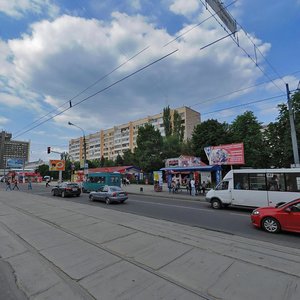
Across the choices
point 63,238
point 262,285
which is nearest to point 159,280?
point 262,285

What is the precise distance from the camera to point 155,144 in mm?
53688

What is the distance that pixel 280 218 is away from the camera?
8.61 m

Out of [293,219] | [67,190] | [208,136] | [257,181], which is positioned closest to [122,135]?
[208,136]

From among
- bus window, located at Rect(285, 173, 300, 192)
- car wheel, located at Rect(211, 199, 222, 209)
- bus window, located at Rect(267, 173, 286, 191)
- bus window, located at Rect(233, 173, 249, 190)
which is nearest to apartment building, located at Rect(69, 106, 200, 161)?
car wheel, located at Rect(211, 199, 222, 209)

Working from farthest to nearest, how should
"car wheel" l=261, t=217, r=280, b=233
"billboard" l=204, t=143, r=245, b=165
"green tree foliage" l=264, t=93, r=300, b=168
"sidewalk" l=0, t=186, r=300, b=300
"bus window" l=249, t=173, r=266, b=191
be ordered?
1. "green tree foliage" l=264, t=93, r=300, b=168
2. "billboard" l=204, t=143, r=245, b=165
3. "bus window" l=249, t=173, r=266, b=191
4. "car wheel" l=261, t=217, r=280, b=233
5. "sidewalk" l=0, t=186, r=300, b=300

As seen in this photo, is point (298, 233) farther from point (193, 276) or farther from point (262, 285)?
point (193, 276)

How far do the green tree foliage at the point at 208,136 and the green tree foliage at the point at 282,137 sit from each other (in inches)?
374

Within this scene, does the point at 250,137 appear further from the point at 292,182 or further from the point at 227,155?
the point at 292,182

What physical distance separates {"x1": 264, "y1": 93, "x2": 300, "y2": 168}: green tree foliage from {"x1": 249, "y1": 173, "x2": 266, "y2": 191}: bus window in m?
21.4

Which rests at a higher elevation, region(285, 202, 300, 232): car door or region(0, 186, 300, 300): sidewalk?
region(285, 202, 300, 232): car door

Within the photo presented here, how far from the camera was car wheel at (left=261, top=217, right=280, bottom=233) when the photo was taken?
868cm

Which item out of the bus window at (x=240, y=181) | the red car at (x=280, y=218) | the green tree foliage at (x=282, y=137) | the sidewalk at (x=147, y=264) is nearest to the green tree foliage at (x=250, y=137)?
the green tree foliage at (x=282, y=137)

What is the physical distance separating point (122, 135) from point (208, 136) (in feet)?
197

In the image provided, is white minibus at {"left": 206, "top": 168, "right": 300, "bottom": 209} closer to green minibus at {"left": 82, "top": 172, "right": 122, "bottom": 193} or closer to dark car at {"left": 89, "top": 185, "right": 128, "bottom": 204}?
dark car at {"left": 89, "top": 185, "right": 128, "bottom": 204}
